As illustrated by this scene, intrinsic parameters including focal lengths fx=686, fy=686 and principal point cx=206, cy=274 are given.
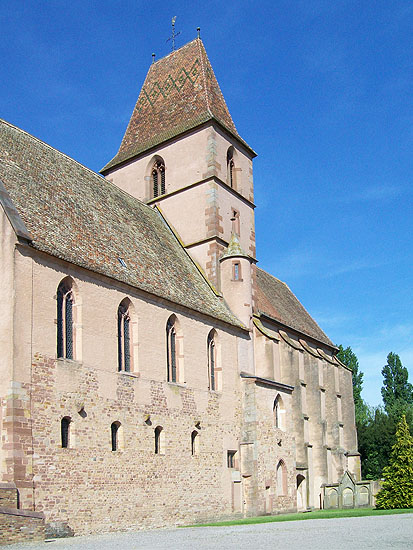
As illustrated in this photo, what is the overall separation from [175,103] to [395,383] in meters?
54.1

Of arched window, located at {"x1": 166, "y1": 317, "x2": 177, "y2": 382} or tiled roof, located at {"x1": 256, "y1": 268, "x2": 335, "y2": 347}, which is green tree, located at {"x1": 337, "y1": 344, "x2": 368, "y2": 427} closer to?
tiled roof, located at {"x1": 256, "y1": 268, "x2": 335, "y2": 347}

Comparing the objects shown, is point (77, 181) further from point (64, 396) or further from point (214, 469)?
point (214, 469)

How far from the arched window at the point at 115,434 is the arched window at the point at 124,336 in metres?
1.98

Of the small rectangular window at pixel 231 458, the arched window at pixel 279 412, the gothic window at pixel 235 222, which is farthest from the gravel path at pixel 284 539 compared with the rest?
the gothic window at pixel 235 222

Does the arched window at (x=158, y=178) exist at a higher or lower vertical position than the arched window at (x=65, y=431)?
higher

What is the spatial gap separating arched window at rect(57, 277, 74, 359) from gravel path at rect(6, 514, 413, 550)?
5.60 meters

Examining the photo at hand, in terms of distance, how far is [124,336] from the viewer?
24.4 metres

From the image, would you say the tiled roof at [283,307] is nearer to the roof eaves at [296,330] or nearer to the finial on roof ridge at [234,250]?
the roof eaves at [296,330]

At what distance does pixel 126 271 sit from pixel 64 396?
230 inches

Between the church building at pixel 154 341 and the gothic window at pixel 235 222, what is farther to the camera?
the gothic window at pixel 235 222

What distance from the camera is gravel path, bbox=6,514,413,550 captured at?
45.5 ft

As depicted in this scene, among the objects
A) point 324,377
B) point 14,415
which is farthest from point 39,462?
point 324,377

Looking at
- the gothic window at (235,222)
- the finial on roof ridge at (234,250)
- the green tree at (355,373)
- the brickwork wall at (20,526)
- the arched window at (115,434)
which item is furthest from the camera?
the green tree at (355,373)

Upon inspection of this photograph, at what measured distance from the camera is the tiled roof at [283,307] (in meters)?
38.4
